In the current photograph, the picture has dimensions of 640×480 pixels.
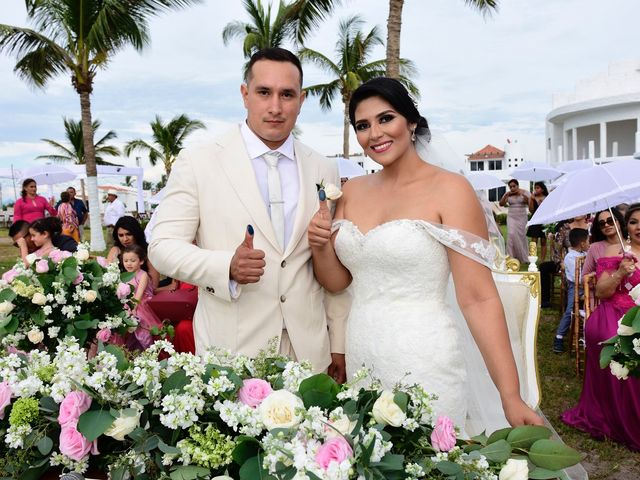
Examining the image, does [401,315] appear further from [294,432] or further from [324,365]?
[294,432]

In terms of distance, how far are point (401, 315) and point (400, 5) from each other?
8.86m

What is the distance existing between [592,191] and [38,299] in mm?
5430

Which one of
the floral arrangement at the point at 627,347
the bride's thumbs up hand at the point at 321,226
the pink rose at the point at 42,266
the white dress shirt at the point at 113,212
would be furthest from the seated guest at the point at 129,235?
the white dress shirt at the point at 113,212

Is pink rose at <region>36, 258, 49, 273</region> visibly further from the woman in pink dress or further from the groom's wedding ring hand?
the woman in pink dress

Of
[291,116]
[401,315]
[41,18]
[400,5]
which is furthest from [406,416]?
[41,18]

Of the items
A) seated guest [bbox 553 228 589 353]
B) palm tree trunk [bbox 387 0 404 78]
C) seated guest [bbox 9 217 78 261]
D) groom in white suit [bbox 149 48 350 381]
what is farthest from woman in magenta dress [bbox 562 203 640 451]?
seated guest [bbox 9 217 78 261]

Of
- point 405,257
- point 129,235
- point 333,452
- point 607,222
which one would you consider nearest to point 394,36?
point 607,222

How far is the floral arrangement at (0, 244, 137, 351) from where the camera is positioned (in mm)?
3564

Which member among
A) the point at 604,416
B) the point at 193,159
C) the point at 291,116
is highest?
the point at 291,116

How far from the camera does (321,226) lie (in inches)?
97.3

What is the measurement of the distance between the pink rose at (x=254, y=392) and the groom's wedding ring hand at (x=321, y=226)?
40.3 inches

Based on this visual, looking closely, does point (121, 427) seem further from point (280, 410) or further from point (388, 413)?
point (388, 413)

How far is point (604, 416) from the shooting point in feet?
17.5

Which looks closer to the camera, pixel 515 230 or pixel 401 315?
pixel 401 315
